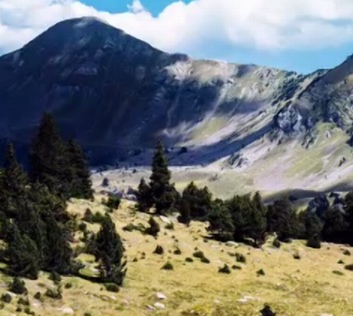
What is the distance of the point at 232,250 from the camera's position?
77.1m

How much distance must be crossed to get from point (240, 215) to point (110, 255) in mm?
33342

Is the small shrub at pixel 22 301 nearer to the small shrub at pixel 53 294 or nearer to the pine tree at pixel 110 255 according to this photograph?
the small shrub at pixel 53 294

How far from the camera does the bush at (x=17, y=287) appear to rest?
4600 cm

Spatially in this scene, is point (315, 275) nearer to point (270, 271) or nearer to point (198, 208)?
point (270, 271)

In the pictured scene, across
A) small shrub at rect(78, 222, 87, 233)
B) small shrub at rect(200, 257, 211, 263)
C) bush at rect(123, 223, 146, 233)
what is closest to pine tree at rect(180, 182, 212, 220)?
bush at rect(123, 223, 146, 233)

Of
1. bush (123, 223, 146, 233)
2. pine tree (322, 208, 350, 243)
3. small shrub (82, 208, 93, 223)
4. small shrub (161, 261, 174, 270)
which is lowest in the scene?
pine tree (322, 208, 350, 243)

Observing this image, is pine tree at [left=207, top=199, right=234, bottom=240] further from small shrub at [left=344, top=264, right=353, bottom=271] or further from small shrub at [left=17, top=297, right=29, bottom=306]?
small shrub at [left=17, top=297, right=29, bottom=306]

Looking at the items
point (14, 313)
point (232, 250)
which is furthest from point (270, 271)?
point (14, 313)

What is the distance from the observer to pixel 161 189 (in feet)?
325

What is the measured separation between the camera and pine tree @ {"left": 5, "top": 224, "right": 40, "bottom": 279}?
5006 centimetres

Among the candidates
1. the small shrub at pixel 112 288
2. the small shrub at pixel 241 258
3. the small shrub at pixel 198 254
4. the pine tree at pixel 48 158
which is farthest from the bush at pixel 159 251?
the pine tree at pixel 48 158

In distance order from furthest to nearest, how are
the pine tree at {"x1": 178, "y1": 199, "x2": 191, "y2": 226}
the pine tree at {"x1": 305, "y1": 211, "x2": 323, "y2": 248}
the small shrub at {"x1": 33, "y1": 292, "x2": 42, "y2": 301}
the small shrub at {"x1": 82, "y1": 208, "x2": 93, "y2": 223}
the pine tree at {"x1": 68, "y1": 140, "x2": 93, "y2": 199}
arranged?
the pine tree at {"x1": 178, "y1": 199, "x2": 191, "y2": 226}, the pine tree at {"x1": 305, "y1": 211, "x2": 323, "y2": 248}, the pine tree at {"x1": 68, "y1": 140, "x2": 93, "y2": 199}, the small shrub at {"x1": 82, "y1": 208, "x2": 93, "y2": 223}, the small shrub at {"x1": 33, "y1": 292, "x2": 42, "y2": 301}

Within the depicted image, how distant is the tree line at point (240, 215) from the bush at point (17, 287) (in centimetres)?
4124

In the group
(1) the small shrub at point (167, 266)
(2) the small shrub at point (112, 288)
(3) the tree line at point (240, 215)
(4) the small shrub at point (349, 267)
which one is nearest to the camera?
(2) the small shrub at point (112, 288)
